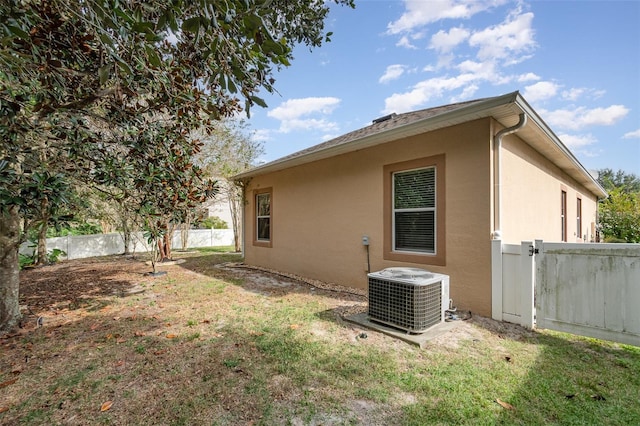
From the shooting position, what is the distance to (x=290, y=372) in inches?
113

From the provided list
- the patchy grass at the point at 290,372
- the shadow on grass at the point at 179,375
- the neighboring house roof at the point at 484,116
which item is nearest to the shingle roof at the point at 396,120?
the neighboring house roof at the point at 484,116

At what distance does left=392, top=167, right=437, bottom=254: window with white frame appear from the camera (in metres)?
5.22

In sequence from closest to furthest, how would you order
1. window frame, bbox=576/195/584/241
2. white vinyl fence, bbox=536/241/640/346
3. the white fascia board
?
1. white vinyl fence, bbox=536/241/640/346
2. the white fascia board
3. window frame, bbox=576/195/584/241

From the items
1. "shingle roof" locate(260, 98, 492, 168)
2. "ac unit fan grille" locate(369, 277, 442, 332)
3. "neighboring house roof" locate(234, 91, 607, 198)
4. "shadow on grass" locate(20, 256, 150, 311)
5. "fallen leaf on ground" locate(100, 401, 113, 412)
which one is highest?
"shingle roof" locate(260, 98, 492, 168)

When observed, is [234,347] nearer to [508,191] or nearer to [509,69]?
[508,191]

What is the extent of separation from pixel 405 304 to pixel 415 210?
2185 millimetres

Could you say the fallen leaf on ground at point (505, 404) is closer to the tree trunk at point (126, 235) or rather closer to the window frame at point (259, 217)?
the window frame at point (259, 217)

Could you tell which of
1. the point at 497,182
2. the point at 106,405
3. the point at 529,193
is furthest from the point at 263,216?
the point at 106,405

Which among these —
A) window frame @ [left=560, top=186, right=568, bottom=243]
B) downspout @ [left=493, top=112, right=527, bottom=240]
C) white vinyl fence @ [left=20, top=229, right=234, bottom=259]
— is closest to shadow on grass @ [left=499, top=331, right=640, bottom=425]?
downspout @ [left=493, top=112, right=527, bottom=240]

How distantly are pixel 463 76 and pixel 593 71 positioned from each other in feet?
8.14

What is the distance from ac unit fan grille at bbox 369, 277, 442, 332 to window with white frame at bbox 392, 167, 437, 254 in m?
1.49

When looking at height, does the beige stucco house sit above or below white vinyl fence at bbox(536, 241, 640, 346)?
above

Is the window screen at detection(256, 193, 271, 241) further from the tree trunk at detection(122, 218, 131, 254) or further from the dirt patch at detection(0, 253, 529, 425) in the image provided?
the tree trunk at detection(122, 218, 131, 254)

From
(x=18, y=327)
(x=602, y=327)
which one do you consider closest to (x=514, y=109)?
(x=602, y=327)
